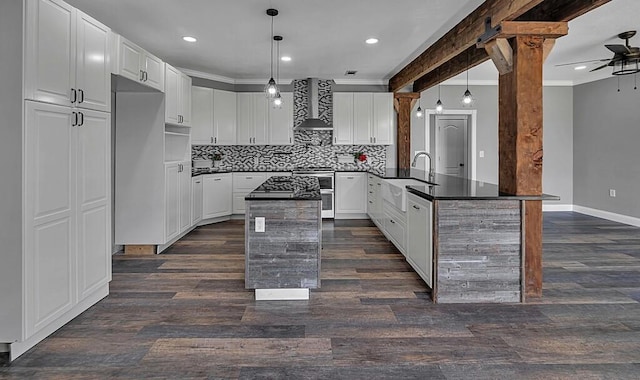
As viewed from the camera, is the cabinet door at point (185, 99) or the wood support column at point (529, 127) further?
the cabinet door at point (185, 99)

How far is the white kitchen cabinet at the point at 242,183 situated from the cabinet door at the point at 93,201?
3.88 meters

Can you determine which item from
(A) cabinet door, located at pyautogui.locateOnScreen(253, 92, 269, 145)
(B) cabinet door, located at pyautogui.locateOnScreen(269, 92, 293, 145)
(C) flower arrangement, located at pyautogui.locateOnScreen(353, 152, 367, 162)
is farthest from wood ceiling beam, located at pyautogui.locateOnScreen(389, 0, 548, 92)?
(A) cabinet door, located at pyautogui.locateOnScreen(253, 92, 269, 145)

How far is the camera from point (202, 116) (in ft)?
22.2

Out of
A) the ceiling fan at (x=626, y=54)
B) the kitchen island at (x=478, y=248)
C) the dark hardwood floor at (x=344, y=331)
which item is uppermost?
the ceiling fan at (x=626, y=54)

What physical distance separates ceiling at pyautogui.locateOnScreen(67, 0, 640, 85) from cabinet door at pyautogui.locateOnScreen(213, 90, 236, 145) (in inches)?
22.0

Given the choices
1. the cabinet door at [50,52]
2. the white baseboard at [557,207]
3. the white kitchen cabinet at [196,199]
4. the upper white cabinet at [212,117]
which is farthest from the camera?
the white baseboard at [557,207]

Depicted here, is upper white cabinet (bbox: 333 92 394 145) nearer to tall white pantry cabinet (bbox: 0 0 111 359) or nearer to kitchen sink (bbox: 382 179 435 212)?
kitchen sink (bbox: 382 179 435 212)

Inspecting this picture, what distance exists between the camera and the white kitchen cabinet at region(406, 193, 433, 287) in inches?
128

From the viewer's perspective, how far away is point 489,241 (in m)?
3.15

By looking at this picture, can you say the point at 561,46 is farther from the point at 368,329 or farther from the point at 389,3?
the point at 368,329

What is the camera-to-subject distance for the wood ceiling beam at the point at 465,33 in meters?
3.12

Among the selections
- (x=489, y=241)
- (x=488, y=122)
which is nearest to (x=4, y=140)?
(x=489, y=241)

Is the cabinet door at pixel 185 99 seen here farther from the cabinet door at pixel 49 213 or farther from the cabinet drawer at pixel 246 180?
the cabinet door at pixel 49 213

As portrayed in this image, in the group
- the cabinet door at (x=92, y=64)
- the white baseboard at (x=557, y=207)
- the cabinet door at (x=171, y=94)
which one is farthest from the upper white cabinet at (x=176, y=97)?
the white baseboard at (x=557, y=207)
